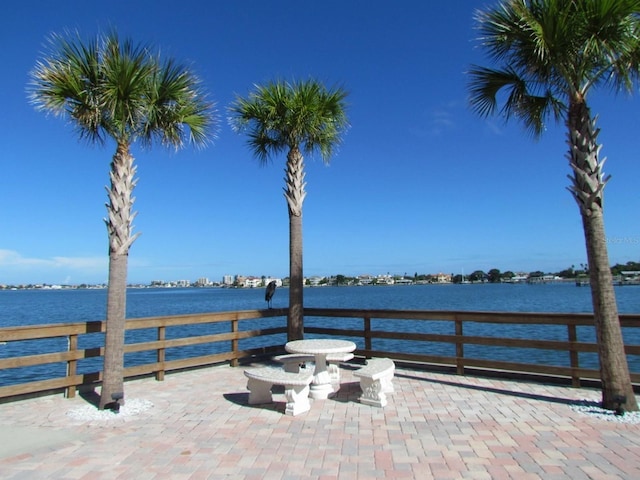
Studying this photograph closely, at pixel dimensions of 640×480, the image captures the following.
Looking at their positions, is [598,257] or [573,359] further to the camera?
[573,359]

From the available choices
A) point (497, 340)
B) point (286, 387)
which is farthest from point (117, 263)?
point (497, 340)

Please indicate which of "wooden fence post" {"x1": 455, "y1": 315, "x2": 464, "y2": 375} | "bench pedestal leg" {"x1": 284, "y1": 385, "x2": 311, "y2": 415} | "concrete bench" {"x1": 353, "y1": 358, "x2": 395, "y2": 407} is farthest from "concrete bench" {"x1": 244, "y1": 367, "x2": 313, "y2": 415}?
"wooden fence post" {"x1": 455, "y1": 315, "x2": 464, "y2": 375}

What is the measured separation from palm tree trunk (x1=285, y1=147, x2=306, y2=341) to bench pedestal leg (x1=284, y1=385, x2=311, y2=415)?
3264 millimetres

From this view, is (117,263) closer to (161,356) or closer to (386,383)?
(161,356)

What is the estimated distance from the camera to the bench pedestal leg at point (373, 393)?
544 centimetres

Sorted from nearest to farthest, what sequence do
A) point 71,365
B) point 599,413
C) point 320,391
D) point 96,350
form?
point 599,413 → point 320,391 → point 71,365 → point 96,350

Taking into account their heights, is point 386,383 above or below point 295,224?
below

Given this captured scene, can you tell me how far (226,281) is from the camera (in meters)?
152

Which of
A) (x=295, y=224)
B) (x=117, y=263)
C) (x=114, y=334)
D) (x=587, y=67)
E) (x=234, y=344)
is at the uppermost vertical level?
(x=587, y=67)

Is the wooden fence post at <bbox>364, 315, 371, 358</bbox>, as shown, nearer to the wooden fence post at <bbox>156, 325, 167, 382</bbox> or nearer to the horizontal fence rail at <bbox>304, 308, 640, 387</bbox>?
the horizontal fence rail at <bbox>304, 308, 640, 387</bbox>

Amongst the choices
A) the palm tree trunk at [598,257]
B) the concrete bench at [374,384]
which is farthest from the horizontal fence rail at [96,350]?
the palm tree trunk at [598,257]

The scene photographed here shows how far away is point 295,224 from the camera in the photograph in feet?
28.6

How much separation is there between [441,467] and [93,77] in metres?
5.89

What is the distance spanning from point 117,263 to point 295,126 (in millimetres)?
4379
